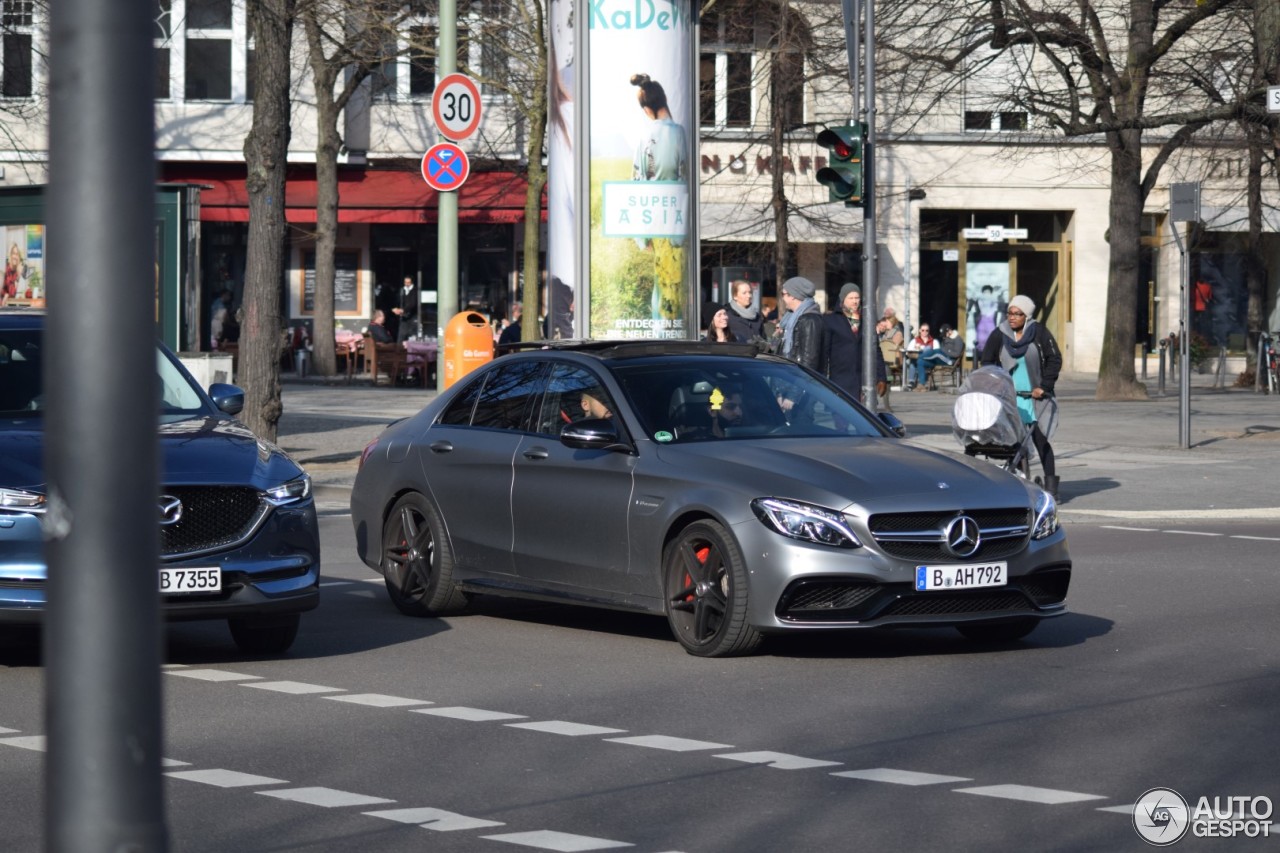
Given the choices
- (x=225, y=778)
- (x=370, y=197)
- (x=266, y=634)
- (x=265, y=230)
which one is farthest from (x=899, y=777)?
(x=370, y=197)

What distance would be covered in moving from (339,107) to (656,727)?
33134 mm

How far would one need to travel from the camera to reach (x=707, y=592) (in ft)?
31.8

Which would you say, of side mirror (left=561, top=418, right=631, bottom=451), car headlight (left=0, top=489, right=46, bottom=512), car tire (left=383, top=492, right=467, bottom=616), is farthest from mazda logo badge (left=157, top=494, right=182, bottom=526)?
Result: car tire (left=383, top=492, right=467, bottom=616)

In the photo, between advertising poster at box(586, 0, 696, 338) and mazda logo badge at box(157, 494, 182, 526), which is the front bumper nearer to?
mazda logo badge at box(157, 494, 182, 526)

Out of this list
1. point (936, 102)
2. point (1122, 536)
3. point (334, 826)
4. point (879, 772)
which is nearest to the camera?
point (334, 826)

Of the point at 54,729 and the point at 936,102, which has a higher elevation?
the point at 936,102

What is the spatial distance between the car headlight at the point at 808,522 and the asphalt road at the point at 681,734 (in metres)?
0.64

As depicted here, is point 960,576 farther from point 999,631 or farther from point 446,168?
point 446,168

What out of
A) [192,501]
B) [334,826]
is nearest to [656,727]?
[334,826]

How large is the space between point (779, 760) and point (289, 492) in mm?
3416

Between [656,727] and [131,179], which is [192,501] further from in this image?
[131,179]

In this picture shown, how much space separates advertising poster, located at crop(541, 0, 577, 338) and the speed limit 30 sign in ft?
2.58

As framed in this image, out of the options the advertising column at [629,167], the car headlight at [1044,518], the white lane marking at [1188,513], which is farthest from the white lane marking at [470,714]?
the advertising column at [629,167]

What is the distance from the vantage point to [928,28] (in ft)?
101
